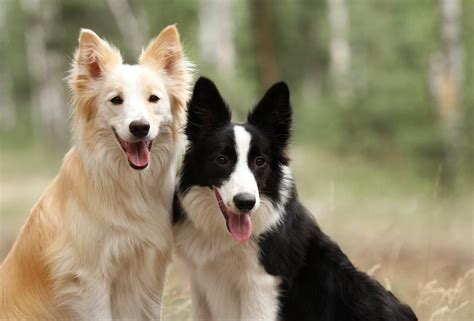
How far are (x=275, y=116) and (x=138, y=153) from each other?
959 millimetres

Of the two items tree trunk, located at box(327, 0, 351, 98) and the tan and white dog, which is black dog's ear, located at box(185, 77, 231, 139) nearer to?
the tan and white dog

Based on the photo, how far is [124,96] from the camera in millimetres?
4789

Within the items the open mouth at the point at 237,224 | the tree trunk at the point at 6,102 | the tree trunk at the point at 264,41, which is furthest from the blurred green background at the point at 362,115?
the tree trunk at the point at 6,102

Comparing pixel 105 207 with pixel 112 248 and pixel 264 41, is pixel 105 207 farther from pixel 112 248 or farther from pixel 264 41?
pixel 264 41

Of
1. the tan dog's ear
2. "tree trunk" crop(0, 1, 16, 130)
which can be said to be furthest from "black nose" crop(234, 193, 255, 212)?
"tree trunk" crop(0, 1, 16, 130)

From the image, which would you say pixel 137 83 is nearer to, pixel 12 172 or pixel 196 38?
pixel 12 172

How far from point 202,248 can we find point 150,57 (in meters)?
1.38

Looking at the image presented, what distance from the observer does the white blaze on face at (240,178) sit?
4.50 meters

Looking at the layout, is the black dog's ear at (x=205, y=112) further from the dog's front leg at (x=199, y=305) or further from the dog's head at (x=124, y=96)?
the dog's front leg at (x=199, y=305)

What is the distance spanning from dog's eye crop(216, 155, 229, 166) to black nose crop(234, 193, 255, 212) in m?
0.32

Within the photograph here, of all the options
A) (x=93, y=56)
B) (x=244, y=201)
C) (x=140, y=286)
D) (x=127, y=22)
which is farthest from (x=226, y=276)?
(x=127, y=22)

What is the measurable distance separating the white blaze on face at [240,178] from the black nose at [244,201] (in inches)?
0.9

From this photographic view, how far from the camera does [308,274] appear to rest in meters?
5.04

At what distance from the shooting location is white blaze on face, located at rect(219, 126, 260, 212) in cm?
450
